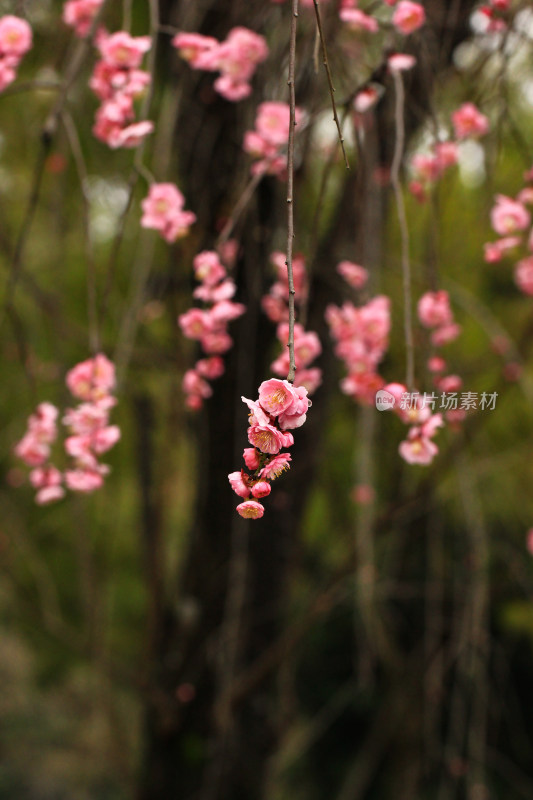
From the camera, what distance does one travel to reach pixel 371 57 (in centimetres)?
135

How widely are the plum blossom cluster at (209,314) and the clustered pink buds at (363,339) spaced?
0.20 meters

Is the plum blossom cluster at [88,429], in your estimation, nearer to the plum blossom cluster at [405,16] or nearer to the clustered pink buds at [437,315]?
the clustered pink buds at [437,315]

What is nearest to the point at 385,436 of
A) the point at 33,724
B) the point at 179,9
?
the point at 179,9

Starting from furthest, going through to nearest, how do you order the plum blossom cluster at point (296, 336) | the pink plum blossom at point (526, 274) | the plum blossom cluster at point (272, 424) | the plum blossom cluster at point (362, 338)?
the pink plum blossom at point (526, 274) → the plum blossom cluster at point (362, 338) → the plum blossom cluster at point (296, 336) → the plum blossom cluster at point (272, 424)

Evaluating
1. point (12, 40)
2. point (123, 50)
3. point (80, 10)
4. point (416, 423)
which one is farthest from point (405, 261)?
point (80, 10)

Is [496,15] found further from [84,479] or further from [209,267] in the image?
[84,479]

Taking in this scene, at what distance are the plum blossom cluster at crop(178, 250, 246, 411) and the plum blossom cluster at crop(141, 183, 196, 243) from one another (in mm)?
48

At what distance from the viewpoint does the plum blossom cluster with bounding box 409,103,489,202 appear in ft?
3.86

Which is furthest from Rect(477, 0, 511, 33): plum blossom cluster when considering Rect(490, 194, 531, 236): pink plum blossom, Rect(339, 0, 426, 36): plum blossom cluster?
Rect(490, 194, 531, 236): pink plum blossom

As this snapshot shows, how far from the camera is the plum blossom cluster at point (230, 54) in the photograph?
3.28 feet

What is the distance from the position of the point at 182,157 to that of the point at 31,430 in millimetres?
732

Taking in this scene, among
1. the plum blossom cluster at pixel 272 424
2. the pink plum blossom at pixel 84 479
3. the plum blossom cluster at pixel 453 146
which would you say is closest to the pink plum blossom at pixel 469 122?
the plum blossom cluster at pixel 453 146

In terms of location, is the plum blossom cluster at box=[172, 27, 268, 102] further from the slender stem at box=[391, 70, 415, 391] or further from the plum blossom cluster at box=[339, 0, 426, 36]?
the slender stem at box=[391, 70, 415, 391]

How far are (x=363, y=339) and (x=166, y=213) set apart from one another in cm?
36
